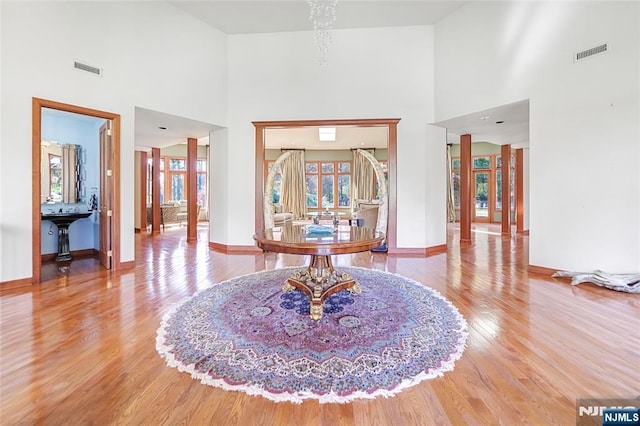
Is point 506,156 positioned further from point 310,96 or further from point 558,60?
point 310,96

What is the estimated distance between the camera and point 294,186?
40.1 feet

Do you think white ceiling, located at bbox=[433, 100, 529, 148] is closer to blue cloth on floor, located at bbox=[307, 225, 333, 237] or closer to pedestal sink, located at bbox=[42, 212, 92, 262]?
blue cloth on floor, located at bbox=[307, 225, 333, 237]

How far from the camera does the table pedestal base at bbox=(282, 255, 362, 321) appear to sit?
2.54 meters

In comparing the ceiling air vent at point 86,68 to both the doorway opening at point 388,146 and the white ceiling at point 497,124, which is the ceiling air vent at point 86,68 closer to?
the doorway opening at point 388,146

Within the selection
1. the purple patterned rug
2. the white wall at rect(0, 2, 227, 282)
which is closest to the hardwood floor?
the purple patterned rug

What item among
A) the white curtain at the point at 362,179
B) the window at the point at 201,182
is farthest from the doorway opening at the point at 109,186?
the white curtain at the point at 362,179

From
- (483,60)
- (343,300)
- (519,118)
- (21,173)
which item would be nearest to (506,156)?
(519,118)

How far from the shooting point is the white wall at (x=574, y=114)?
3398 mm

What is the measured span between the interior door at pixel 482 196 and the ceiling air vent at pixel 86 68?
11.9m

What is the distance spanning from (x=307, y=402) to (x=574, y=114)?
467cm

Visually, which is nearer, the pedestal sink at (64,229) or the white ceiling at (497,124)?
the pedestal sink at (64,229)

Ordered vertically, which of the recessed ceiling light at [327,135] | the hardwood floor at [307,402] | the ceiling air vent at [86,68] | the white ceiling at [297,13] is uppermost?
the white ceiling at [297,13]

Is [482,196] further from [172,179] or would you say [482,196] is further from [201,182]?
[172,179]

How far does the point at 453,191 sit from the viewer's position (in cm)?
1158
